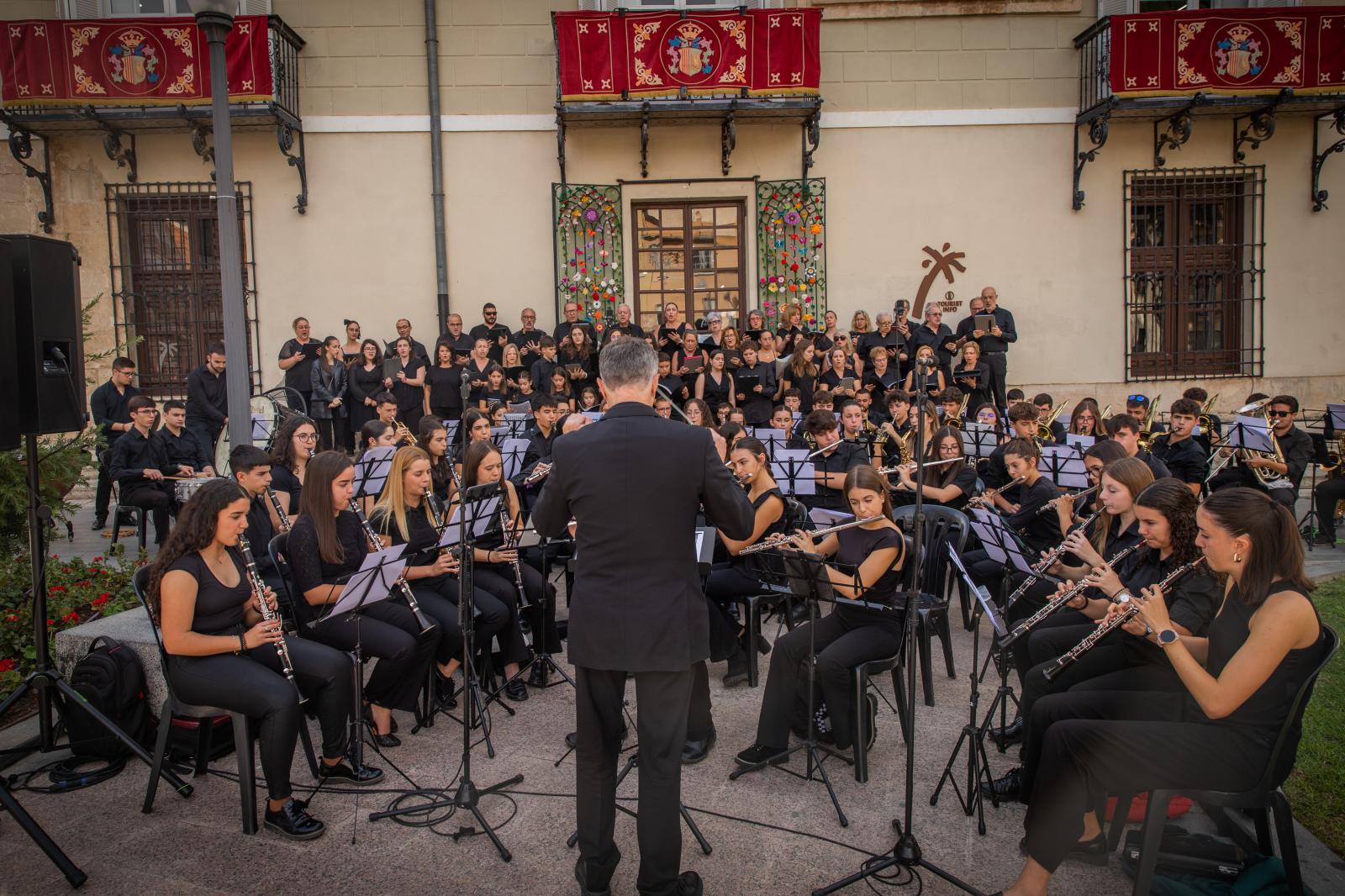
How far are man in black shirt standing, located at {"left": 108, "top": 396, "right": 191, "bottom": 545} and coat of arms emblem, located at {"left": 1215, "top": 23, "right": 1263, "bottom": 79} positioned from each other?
14.1 m

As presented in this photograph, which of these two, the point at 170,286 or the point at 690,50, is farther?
the point at 170,286

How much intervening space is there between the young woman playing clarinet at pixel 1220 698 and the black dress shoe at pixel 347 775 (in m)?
2.95

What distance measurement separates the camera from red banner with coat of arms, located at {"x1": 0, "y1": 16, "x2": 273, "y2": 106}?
1155cm

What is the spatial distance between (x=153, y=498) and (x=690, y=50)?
861 cm

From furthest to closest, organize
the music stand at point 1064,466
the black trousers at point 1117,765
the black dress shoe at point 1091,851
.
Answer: the music stand at point 1064,466 → the black dress shoe at point 1091,851 → the black trousers at point 1117,765

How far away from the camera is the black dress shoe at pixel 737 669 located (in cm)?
561

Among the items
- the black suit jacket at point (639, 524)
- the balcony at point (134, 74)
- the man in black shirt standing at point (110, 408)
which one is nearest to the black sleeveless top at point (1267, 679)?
the black suit jacket at point (639, 524)

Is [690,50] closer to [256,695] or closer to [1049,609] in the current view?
[1049,609]

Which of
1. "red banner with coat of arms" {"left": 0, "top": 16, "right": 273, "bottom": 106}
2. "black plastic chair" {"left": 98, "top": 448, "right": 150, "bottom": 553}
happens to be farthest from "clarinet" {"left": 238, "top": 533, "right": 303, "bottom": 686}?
"red banner with coat of arms" {"left": 0, "top": 16, "right": 273, "bottom": 106}

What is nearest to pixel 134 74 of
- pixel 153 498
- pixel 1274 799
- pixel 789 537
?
pixel 153 498

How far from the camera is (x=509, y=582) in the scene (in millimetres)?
5762

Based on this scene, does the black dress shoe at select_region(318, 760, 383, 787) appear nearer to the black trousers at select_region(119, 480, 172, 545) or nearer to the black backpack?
the black backpack

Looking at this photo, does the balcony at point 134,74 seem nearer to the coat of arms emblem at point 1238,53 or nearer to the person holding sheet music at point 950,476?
the person holding sheet music at point 950,476

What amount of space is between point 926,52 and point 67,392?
39.9 ft
